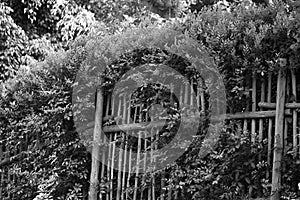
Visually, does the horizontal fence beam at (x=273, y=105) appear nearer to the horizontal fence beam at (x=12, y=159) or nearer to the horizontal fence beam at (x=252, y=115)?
the horizontal fence beam at (x=252, y=115)

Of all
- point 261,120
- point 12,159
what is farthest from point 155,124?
point 12,159

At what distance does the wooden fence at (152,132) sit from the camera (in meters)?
3.23

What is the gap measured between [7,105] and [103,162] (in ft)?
6.11

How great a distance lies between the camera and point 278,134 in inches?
126

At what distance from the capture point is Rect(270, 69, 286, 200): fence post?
3143 millimetres

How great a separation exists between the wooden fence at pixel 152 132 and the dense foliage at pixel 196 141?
3.1 inches

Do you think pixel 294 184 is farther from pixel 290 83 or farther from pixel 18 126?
pixel 18 126

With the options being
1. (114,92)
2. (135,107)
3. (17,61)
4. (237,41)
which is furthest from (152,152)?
(17,61)

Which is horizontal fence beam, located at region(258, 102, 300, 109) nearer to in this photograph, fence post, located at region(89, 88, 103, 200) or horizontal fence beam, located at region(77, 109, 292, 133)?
horizontal fence beam, located at region(77, 109, 292, 133)

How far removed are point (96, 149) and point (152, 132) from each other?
0.71 meters

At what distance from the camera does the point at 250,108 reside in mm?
3432

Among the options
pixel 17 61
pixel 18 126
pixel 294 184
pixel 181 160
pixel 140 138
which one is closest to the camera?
pixel 294 184

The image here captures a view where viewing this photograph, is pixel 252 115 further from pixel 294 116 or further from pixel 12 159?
pixel 12 159

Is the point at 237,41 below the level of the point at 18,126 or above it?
above
